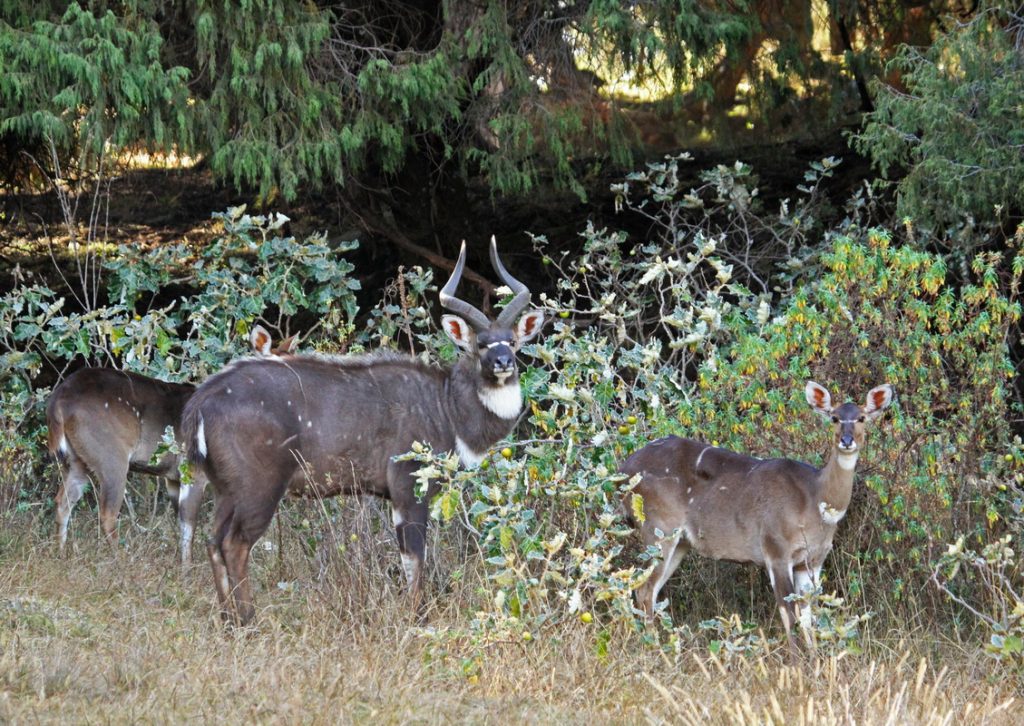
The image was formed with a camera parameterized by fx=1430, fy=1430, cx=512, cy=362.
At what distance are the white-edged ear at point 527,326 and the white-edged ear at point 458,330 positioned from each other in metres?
0.27

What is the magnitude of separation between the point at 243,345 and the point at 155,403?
0.81 meters

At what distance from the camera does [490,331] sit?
26.3 feet

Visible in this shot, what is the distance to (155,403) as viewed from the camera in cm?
960

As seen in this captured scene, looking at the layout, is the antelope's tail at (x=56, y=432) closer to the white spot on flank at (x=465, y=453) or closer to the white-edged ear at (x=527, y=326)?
the white spot on flank at (x=465, y=453)

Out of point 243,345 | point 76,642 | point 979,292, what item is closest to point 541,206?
point 243,345

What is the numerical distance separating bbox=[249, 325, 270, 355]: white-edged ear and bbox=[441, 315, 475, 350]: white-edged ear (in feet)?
6.45

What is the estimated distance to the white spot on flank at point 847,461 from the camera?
289 inches

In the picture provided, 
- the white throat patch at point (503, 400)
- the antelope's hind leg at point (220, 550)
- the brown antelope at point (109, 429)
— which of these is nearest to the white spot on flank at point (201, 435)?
the antelope's hind leg at point (220, 550)

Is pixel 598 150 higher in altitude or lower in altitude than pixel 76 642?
higher

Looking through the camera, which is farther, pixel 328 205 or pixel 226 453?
pixel 328 205

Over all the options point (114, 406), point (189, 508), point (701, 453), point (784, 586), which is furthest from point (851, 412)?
point (114, 406)

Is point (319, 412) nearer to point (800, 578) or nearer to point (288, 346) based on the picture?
point (288, 346)

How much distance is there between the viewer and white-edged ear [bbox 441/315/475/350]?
26.2ft

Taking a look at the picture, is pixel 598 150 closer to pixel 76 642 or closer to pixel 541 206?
pixel 541 206
